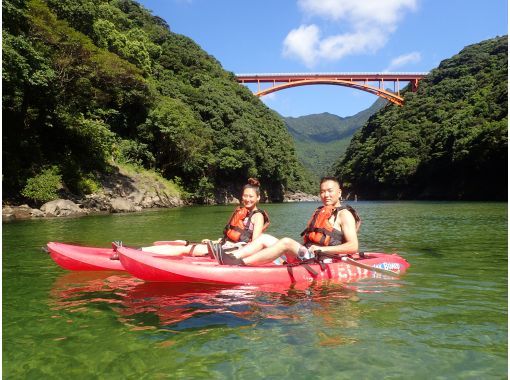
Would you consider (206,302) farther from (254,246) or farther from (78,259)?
(78,259)

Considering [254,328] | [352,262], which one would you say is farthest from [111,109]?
[254,328]

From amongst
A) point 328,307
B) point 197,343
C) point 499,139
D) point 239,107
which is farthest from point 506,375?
point 239,107

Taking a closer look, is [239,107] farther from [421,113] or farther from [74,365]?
[74,365]

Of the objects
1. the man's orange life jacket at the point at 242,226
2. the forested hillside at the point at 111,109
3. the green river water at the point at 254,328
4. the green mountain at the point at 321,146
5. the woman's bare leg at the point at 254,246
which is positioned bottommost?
the green river water at the point at 254,328

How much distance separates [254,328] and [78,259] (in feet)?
9.47

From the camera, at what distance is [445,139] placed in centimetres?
4019

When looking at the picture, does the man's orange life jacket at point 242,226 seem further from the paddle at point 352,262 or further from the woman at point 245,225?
the paddle at point 352,262

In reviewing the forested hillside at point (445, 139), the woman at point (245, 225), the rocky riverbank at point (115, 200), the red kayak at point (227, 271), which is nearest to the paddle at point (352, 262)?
the red kayak at point (227, 271)

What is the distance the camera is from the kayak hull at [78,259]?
5.10 m

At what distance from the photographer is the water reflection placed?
3.30 m

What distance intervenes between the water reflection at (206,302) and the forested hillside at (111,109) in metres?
10.2

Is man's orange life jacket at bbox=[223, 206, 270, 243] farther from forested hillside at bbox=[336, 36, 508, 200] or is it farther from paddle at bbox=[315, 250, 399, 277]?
forested hillside at bbox=[336, 36, 508, 200]

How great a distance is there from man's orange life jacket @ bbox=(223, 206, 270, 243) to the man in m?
0.41

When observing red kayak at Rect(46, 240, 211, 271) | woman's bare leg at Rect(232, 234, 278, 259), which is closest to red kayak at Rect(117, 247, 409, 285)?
woman's bare leg at Rect(232, 234, 278, 259)
